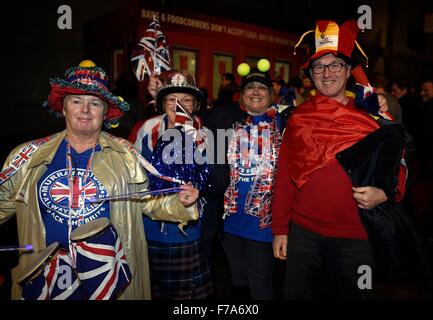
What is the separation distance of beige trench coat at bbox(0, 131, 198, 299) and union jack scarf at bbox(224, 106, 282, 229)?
0.73 metres

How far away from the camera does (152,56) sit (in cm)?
336

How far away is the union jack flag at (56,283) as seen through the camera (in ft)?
5.86

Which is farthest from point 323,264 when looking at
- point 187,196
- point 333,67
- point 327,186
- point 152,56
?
point 152,56

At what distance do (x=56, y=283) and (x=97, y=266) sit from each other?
325mm

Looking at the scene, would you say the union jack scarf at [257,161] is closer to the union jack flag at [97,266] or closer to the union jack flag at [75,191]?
the union jack flag at [75,191]

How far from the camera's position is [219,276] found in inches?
156

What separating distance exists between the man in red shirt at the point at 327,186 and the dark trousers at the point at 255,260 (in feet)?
1.40

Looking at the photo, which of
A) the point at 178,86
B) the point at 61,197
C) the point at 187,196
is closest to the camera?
the point at 61,197

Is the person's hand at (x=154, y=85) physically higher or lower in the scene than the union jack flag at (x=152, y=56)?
lower

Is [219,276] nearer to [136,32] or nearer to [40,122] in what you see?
[136,32]

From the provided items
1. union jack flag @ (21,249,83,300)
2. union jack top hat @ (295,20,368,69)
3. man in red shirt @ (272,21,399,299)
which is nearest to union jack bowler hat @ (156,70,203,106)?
man in red shirt @ (272,21,399,299)

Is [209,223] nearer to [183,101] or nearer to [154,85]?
[183,101]

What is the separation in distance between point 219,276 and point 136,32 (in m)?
5.77

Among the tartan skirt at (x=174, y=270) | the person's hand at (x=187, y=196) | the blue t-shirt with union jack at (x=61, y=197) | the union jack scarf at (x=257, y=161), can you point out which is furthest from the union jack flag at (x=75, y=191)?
the union jack scarf at (x=257, y=161)
